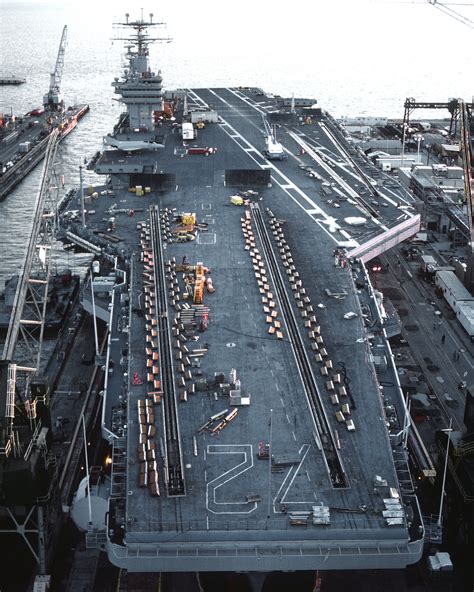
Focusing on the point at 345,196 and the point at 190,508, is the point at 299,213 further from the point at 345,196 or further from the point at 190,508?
the point at 190,508

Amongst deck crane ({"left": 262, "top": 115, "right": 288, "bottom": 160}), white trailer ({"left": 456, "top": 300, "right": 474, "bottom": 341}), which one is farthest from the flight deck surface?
deck crane ({"left": 262, "top": 115, "right": 288, "bottom": 160})

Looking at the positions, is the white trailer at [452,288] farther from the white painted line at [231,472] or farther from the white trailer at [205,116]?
the white trailer at [205,116]

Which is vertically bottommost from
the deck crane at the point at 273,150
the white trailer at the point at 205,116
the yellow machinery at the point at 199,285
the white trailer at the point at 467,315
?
the white trailer at the point at 467,315

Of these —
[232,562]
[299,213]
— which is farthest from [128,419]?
[299,213]

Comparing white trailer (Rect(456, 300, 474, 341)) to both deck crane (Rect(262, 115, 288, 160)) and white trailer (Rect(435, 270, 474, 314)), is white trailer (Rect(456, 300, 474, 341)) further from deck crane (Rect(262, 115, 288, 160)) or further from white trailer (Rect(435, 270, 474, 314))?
deck crane (Rect(262, 115, 288, 160))

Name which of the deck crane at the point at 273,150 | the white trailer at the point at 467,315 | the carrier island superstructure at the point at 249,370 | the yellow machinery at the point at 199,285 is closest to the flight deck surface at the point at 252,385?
the carrier island superstructure at the point at 249,370

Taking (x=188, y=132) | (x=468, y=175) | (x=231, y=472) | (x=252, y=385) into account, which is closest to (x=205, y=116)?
(x=188, y=132)

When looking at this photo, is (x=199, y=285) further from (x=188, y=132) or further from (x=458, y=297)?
(x=188, y=132)
